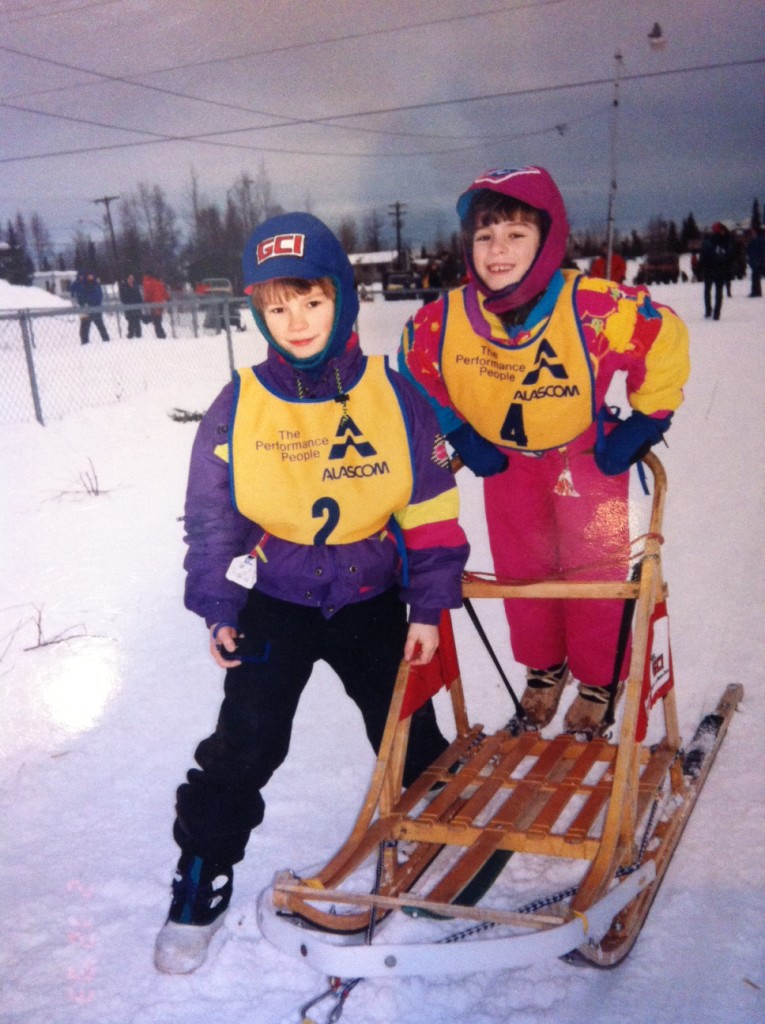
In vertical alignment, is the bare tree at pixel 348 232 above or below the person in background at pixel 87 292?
above

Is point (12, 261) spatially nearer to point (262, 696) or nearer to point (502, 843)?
point (262, 696)

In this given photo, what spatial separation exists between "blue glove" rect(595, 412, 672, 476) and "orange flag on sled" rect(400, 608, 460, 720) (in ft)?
2.09

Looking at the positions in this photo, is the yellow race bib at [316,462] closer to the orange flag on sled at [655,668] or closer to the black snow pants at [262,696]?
the black snow pants at [262,696]

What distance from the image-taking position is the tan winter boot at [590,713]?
258cm

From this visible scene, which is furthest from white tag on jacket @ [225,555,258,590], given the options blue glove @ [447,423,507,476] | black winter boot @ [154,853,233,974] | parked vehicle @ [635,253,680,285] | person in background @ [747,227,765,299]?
parked vehicle @ [635,253,680,285]

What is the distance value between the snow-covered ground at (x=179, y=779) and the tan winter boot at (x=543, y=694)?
27 centimetres

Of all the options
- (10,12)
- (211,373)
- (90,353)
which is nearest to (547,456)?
(10,12)

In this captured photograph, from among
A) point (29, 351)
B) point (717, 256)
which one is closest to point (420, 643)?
point (29, 351)

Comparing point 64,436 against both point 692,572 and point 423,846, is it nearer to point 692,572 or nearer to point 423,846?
point 692,572

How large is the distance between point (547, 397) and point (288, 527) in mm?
841

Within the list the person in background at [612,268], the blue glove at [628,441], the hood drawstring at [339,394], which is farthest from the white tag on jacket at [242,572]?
the person in background at [612,268]

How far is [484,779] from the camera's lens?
7.38 ft

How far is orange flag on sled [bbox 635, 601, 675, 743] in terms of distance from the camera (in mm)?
2050

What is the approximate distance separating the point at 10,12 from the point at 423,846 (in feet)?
20.7
